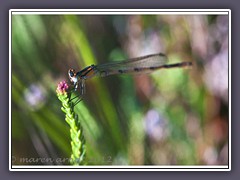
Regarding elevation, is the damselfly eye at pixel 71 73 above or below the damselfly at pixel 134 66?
below

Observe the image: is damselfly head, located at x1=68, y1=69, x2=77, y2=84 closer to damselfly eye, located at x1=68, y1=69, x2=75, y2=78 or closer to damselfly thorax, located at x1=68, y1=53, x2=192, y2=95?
damselfly eye, located at x1=68, y1=69, x2=75, y2=78

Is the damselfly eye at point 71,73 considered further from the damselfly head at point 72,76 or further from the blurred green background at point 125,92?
the blurred green background at point 125,92

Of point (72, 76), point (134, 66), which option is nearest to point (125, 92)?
point (134, 66)

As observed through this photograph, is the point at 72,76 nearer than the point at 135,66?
Yes

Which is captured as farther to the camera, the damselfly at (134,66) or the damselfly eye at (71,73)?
the damselfly at (134,66)

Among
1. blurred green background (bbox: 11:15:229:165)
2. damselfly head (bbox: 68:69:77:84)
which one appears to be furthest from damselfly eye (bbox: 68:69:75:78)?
blurred green background (bbox: 11:15:229:165)

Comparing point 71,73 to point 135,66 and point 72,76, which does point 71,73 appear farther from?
point 135,66

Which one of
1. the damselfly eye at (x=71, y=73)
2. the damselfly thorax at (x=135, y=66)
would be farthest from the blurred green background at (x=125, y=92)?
the damselfly eye at (x=71, y=73)
